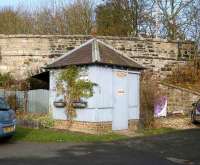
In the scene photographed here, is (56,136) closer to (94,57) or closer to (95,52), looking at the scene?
(94,57)

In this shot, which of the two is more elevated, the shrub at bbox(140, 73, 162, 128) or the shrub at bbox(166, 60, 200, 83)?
the shrub at bbox(166, 60, 200, 83)

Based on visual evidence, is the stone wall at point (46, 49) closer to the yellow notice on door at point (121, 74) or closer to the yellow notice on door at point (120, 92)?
the yellow notice on door at point (121, 74)

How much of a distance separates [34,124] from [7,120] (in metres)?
4.60

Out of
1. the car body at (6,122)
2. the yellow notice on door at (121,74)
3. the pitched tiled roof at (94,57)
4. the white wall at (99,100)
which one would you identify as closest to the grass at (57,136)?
→ the white wall at (99,100)

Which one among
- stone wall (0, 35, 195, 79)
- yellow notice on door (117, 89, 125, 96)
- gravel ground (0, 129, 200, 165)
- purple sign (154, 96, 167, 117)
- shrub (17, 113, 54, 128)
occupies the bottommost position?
gravel ground (0, 129, 200, 165)

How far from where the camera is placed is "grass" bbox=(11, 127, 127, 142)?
663 inches

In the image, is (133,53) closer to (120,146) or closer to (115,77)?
(115,77)

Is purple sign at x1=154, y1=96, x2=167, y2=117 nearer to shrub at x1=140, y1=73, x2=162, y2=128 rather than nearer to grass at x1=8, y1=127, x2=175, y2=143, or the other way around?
shrub at x1=140, y1=73, x2=162, y2=128

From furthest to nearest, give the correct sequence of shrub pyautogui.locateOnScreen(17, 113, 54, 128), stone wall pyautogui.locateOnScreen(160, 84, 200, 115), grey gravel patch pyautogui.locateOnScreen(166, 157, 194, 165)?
stone wall pyautogui.locateOnScreen(160, 84, 200, 115), shrub pyautogui.locateOnScreen(17, 113, 54, 128), grey gravel patch pyautogui.locateOnScreen(166, 157, 194, 165)

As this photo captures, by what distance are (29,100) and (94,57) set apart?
18.4ft

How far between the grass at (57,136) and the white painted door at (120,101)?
4.38 ft

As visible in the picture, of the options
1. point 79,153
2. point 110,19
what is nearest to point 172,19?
point 110,19

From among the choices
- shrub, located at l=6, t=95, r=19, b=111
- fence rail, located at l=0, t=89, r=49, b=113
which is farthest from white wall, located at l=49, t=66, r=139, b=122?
shrub, located at l=6, t=95, r=19, b=111

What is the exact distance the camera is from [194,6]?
118 ft
